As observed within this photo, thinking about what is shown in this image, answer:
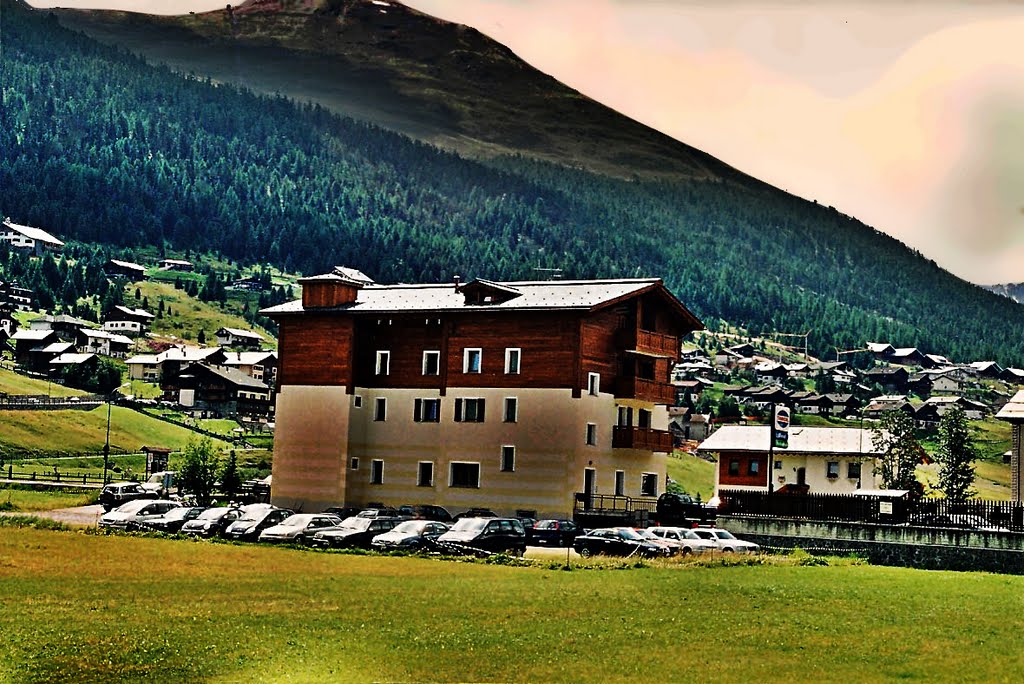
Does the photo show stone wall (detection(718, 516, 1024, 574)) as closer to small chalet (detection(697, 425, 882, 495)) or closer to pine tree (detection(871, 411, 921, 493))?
small chalet (detection(697, 425, 882, 495))

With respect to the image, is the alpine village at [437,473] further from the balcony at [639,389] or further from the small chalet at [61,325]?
the small chalet at [61,325]

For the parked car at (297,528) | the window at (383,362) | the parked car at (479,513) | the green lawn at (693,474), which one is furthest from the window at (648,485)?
the green lawn at (693,474)

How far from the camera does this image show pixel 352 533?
45.3 m

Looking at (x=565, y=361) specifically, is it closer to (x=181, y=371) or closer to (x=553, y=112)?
(x=553, y=112)

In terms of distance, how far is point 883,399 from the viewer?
163375 millimetres

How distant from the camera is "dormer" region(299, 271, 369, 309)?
6362 centimetres

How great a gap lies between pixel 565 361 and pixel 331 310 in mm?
11883

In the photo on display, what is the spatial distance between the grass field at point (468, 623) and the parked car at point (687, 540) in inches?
245

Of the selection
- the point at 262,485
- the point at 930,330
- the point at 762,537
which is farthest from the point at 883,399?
the point at 762,537

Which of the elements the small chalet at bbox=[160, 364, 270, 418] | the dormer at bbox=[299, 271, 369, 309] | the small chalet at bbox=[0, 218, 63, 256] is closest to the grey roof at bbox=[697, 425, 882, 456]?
the dormer at bbox=[299, 271, 369, 309]

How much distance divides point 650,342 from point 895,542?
2019cm

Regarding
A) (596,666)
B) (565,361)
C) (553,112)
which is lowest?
(596,666)

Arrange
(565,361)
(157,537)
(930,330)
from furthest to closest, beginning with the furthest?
(930,330)
(565,361)
(157,537)

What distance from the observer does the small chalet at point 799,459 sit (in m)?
88.4
